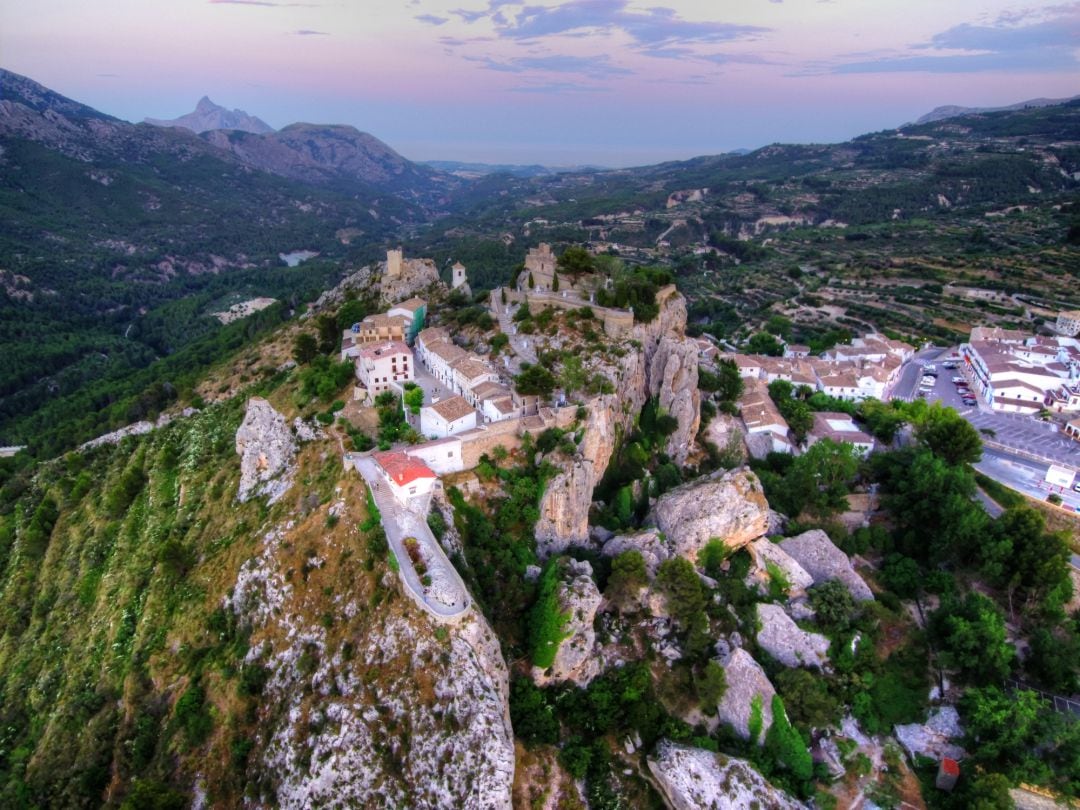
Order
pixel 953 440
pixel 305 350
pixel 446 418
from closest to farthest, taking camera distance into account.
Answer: pixel 446 418 → pixel 953 440 → pixel 305 350

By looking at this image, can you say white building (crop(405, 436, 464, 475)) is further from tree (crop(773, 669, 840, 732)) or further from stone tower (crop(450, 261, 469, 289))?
stone tower (crop(450, 261, 469, 289))

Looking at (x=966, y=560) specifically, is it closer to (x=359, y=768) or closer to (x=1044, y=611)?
(x=1044, y=611)

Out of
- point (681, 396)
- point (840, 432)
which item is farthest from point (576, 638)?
point (840, 432)

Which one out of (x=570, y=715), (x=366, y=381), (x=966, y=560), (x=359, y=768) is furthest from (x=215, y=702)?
(x=966, y=560)

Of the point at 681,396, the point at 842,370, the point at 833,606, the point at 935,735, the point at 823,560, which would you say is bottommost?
the point at 935,735

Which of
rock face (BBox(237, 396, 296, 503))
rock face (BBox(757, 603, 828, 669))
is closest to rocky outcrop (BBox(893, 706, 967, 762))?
rock face (BBox(757, 603, 828, 669))

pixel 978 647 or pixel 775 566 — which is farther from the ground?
pixel 775 566

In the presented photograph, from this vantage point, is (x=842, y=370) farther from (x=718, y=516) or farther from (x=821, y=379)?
(x=718, y=516)

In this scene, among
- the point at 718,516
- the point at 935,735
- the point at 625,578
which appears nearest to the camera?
the point at 935,735
